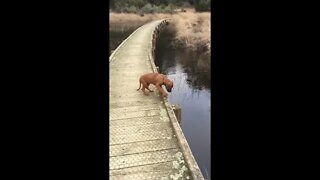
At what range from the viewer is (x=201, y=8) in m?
40.2

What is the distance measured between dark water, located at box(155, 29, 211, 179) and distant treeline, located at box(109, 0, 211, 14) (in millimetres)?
18653

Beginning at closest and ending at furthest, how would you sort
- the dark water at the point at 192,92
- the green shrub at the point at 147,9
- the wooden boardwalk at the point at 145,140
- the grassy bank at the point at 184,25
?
the wooden boardwalk at the point at 145,140 → the dark water at the point at 192,92 → the grassy bank at the point at 184,25 → the green shrub at the point at 147,9

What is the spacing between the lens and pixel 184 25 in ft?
112

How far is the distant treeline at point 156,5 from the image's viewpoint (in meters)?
40.0

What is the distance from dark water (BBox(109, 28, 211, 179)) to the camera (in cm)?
829

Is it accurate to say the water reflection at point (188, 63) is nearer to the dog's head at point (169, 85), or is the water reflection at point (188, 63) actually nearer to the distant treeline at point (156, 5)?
the dog's head at point (169, 85)

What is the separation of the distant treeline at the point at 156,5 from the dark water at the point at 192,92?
1865 cm

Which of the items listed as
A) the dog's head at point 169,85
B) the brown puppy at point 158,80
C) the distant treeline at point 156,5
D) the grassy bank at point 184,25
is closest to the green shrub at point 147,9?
the distant treeline at point 156,5

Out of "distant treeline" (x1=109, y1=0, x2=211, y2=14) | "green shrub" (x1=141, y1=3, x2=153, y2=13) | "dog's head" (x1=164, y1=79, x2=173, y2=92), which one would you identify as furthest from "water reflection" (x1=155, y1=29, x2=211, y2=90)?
"green shrub" (x1=141, y1=3, x2=153, y2=13)

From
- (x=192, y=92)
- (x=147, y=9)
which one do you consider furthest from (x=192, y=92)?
(x=147, y=9)

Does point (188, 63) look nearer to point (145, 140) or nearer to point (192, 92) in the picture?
point (192, 92)
